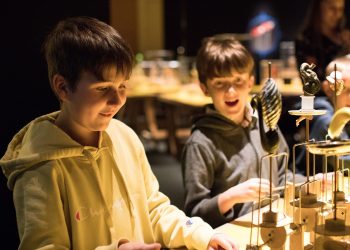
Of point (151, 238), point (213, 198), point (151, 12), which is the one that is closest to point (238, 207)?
point (213, 198)

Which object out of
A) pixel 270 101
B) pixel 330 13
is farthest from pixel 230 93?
pixel 330 13

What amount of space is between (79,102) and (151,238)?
1.39ft

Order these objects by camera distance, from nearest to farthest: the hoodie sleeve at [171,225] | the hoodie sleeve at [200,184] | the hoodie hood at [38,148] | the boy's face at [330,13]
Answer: the hoodie hood at [38,148] → the hoodie sleeve at [171,225] → the hoodie sleeve at [200,184] → the boy's face at [330,13]

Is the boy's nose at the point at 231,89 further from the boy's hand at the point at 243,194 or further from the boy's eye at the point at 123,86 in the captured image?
the boy's eye at the point at 123,86

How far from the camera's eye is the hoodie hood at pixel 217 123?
6.09 feet

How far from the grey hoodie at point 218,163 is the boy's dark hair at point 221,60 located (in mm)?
130

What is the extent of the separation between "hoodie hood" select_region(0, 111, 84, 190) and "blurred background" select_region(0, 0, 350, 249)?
0.47 meters

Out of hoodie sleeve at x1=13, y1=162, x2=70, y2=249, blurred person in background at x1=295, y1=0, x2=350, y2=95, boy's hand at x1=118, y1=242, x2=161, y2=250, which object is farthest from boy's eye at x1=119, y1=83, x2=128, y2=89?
blurred person in background at x1=295, y1=0, x2=350, y2=95

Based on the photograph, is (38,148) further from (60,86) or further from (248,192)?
(248,192)

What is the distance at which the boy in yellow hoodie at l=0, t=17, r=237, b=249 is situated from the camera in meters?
1.13

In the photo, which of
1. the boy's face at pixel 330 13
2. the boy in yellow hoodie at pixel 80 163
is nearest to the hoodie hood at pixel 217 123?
the boy in yellow hoodie at pixel 80 163

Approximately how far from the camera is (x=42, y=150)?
3.87 feet

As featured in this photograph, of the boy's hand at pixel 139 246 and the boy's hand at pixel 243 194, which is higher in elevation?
the boy's hand at pixel 139 246

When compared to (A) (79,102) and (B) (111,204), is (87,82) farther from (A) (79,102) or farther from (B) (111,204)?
(B) (111,204)
